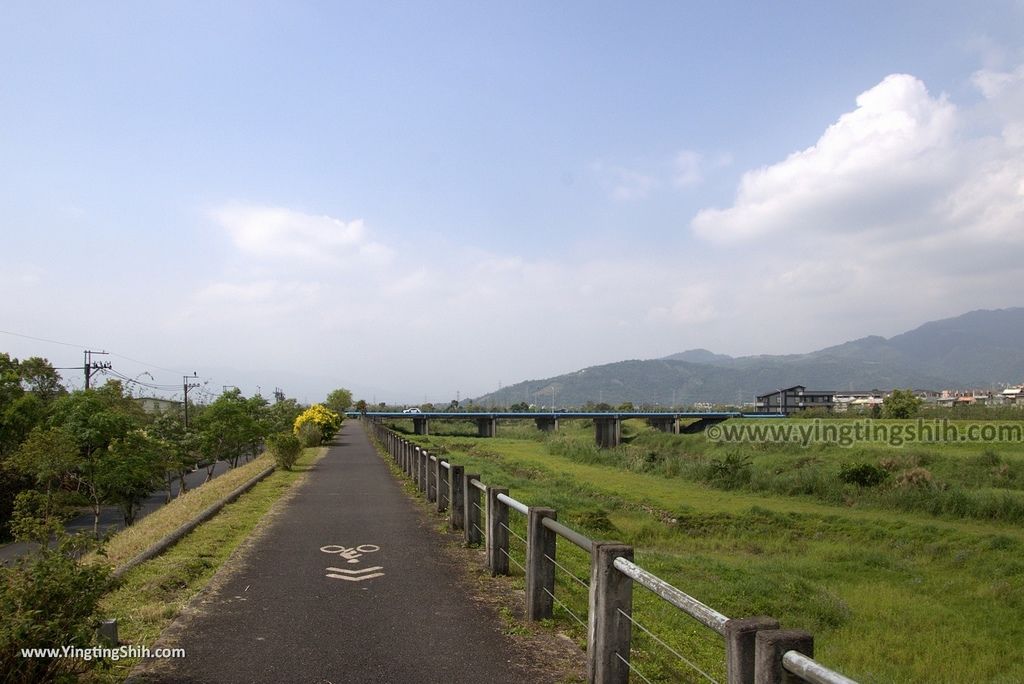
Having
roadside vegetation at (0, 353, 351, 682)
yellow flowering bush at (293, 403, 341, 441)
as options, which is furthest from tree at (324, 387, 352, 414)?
yellow flowering bush at (293, 403, 341, 441)

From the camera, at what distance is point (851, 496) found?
31.2 metres

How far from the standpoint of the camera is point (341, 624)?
649 centimetres

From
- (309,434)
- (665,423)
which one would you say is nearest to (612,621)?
(309,434)

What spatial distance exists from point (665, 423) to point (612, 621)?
8386 cm

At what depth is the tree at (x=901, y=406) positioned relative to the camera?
187ft

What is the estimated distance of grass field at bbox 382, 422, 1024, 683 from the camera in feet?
34.9

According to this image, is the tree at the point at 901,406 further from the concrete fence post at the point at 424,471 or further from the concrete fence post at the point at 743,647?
the concrete fence post at the point at 743,647

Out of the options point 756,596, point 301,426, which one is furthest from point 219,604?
point 301,426

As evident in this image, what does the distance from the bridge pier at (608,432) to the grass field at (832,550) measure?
29640 millimetres

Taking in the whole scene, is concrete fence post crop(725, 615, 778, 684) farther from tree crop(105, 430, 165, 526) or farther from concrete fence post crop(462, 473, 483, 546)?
tree crop(105, 430, 165, 526)

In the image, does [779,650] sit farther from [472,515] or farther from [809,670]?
[472,515]

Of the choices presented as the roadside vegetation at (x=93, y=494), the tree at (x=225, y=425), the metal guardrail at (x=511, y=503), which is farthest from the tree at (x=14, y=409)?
the metal guardrail at (x=511, y=503)

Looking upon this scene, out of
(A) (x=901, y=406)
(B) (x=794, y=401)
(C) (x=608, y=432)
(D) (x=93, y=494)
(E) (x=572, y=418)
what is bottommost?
(C) (x=608, y=432)

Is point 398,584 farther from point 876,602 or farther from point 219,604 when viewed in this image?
point 876,602
